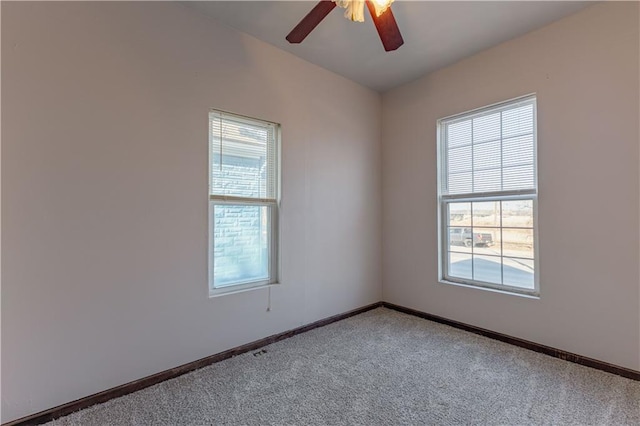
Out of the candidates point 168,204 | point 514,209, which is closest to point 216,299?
point 168,204

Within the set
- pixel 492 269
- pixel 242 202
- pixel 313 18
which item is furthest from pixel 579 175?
pixel 242 202

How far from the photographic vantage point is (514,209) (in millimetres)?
2826

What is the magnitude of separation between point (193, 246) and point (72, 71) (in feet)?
4.37

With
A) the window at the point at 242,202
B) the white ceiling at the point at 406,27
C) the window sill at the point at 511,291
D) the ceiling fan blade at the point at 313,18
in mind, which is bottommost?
the window sill at the point at 511,291

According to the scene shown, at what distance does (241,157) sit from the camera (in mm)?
2688

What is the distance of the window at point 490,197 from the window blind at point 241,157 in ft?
6.10

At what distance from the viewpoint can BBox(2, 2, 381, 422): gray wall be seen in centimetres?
170

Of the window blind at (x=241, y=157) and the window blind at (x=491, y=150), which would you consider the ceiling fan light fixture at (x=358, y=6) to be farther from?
the window blind at (x=491, y=150)

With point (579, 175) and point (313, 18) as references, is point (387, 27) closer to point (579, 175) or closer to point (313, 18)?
point (313, 18)

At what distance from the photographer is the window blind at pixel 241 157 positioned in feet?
8.31

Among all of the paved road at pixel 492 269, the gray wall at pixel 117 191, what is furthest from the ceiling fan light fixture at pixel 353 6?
the paved road at pixel 492 269

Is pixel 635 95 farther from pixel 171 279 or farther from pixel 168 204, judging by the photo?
pixel 171 279

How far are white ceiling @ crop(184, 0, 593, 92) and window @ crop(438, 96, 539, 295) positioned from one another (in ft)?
2.05

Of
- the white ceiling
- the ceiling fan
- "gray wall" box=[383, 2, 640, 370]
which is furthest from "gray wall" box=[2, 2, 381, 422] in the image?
"gray wall" box=[383, 2, 640, 370]
